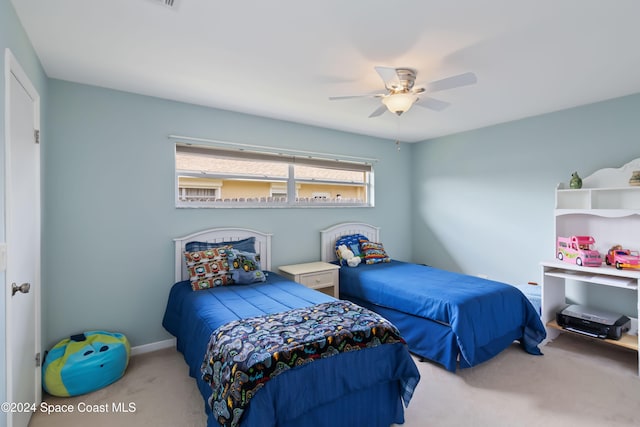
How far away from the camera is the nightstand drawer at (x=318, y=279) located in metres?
3.48

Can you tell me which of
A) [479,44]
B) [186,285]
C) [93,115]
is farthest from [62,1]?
[479,44]

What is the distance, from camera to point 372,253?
4.11 m

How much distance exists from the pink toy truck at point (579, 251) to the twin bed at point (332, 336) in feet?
2.27

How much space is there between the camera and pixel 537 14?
177 cm

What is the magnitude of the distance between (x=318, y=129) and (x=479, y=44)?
2.33 metres

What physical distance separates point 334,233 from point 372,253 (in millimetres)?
557

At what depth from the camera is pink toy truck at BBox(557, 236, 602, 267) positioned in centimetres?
295

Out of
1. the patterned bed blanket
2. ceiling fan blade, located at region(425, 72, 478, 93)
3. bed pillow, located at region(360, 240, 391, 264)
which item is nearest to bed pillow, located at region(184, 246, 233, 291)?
the patterned bed blanket

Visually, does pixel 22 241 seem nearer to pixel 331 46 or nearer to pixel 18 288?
pixel 18 288

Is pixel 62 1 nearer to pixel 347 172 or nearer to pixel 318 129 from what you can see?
pixel 318 129

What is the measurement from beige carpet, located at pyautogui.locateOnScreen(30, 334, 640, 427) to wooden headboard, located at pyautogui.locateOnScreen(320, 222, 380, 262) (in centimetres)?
174

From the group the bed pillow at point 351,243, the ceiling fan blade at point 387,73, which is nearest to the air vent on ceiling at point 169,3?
the ceiling fan blade at point 387,73

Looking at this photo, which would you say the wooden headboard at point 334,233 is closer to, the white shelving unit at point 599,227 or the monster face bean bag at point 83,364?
the white shelving unit at point 599,227

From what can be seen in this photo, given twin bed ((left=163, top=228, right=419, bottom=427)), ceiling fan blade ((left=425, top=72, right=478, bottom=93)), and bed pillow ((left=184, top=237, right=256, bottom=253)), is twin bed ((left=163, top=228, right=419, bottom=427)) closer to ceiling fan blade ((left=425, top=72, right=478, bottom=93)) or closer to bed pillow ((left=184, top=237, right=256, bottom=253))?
bed pillow ((left=184, top=237, right=256, bottom=253))
